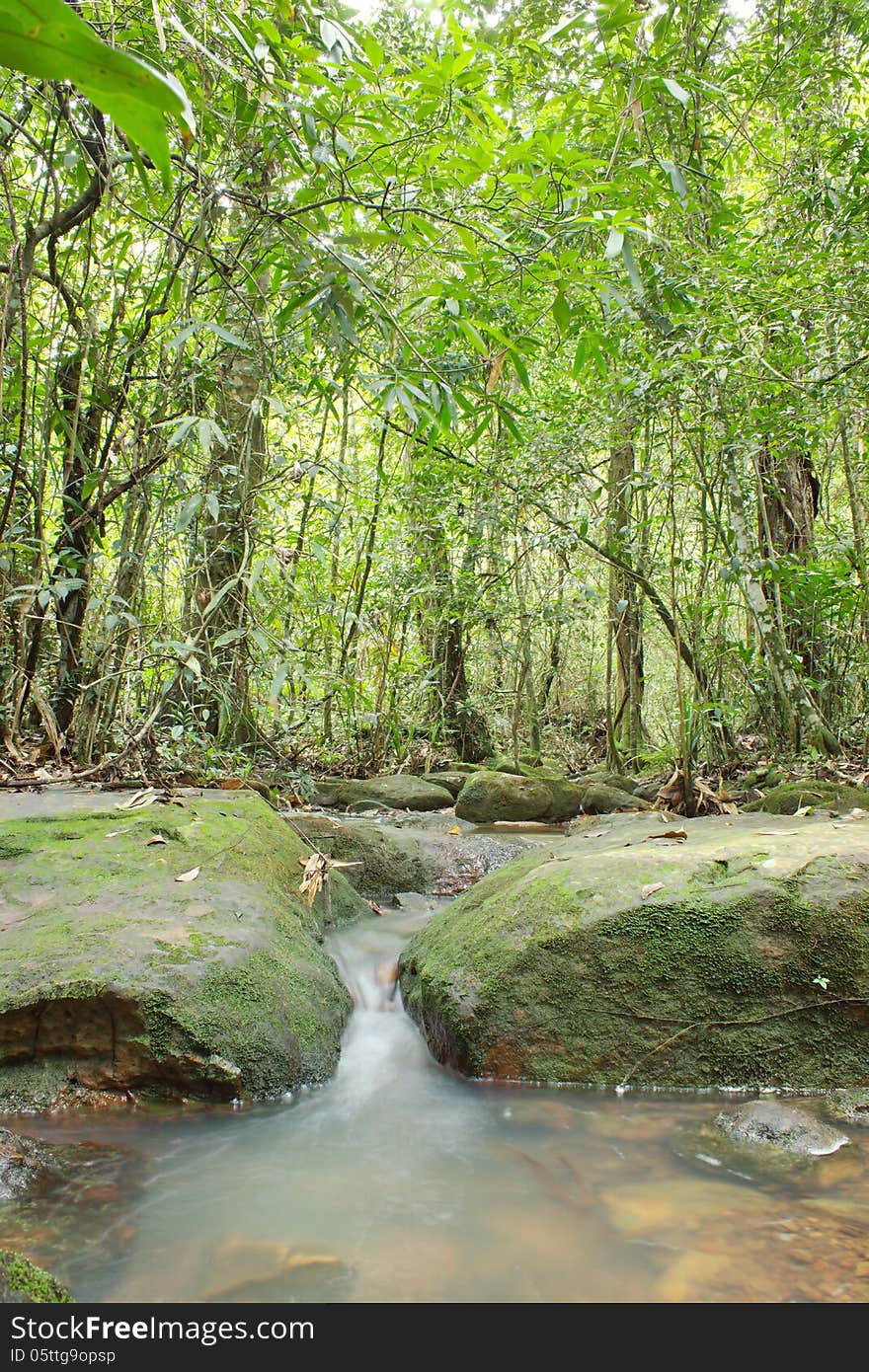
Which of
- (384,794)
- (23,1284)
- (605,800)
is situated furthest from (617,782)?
(23,1284)

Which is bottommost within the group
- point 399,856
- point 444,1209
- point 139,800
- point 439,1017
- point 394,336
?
point 444,1209

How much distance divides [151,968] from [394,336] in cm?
210

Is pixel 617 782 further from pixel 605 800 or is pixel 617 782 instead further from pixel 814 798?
pixel 814 798

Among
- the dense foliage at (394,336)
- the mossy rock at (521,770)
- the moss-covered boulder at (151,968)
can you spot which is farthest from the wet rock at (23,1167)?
the mossy rock at (521,770)

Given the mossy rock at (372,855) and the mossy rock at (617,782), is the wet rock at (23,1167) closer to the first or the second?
the mossy rock at (372,855)

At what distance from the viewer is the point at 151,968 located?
2.25m

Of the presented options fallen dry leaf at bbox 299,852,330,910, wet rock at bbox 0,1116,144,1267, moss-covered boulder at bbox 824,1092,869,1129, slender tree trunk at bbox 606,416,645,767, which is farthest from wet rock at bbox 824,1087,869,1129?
slender tree trunk at bbox 606,416,645,767

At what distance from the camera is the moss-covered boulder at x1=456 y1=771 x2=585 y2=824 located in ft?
22.1

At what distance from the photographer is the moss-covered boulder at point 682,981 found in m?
2.36

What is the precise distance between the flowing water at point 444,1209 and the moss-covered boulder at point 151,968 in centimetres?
12

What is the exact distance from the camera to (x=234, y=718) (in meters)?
4.87

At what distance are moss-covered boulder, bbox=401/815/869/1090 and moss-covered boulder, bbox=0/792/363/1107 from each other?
1.76ft

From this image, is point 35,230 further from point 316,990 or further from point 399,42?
point 399,42

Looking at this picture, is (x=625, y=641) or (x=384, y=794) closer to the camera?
(x=384, y=794)
